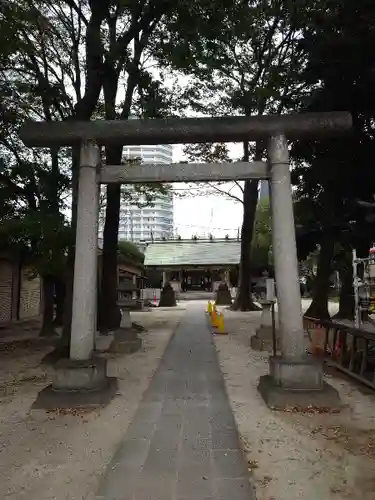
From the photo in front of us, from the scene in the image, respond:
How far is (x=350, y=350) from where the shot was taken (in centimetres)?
830

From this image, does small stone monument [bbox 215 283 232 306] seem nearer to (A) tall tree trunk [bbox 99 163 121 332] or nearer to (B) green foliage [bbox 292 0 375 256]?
(A) tall tree trunk [bbox 99 163 121 332]

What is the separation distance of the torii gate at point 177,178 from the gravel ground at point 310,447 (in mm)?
552

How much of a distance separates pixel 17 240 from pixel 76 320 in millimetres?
5297

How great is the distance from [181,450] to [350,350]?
5148mm

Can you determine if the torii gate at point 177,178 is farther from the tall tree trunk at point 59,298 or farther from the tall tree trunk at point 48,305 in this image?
the tall tree trunk at point 59,298

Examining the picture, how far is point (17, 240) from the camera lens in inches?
422

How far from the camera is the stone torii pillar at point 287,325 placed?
575 centimetres

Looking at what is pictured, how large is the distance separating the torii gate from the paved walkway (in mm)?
898

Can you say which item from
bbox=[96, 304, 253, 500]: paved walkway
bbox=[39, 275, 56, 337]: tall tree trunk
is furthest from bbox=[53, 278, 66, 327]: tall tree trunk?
bbox=[96, 304, 253, 500]: paved walkway

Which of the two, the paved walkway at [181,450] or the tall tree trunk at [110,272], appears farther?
the tall tree trunk at [110,272]

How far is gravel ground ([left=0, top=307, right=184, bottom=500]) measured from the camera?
3.62 m

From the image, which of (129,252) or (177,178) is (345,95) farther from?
(129,252)

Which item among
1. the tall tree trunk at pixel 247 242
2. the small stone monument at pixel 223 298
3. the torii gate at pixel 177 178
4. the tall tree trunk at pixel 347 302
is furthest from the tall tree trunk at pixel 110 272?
the small stone monument at pixel 223 298

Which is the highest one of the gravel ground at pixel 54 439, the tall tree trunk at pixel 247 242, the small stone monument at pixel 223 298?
the tall tree trunk at pixel 247 242
